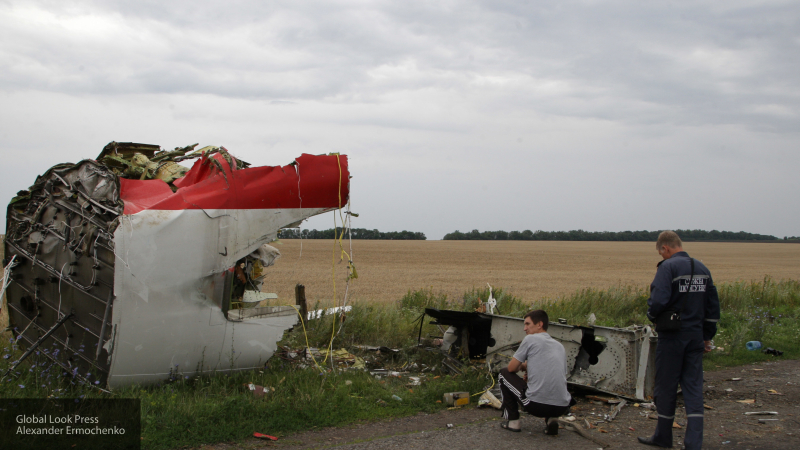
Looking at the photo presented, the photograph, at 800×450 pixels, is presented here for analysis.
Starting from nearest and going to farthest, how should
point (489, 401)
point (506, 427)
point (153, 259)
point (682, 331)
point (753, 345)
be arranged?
point (682, 331)
point (506, 427)
point (153, 259)
point (489, 401)
point (753, 345)

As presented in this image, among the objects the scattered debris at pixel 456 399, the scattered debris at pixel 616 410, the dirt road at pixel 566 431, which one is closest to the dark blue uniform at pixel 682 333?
the dirt road at pixel 566 431

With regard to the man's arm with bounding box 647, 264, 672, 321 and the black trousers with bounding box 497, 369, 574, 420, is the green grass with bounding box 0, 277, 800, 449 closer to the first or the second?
the black trousers with bounding box 497, 369, 574, 420

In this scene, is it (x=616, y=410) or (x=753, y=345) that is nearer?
(x=616, y=410)

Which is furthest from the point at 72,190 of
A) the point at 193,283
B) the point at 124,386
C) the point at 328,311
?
the point at 328,311

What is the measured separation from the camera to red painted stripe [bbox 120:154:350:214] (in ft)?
19.8

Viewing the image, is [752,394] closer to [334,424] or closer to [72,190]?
[334,424]

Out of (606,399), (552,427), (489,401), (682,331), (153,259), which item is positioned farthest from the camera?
(606,399)

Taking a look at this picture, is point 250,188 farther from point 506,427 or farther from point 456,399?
point 506,427

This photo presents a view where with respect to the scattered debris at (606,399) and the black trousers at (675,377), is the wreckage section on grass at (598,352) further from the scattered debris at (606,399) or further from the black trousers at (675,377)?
the black trousers at (675,377)

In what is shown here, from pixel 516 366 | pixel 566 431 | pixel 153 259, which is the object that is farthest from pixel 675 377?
pixel 153 259

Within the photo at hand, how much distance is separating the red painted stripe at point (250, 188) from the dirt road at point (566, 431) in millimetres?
2618

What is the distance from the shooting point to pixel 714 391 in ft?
23.2

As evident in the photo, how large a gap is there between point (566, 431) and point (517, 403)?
0.54 meters

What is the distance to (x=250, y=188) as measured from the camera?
20.8ft
